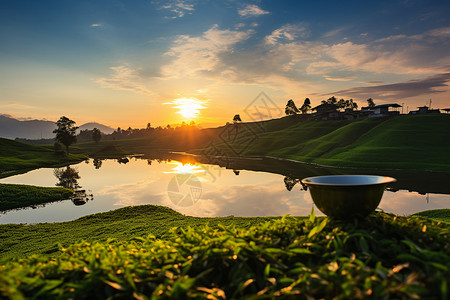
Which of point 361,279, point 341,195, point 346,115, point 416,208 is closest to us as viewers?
point 361,279

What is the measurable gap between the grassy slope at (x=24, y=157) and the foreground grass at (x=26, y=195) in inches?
1408

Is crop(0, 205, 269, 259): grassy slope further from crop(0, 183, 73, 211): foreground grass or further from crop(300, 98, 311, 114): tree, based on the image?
crop(300, 98, 311, 114): tree

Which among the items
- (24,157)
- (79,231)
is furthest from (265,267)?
(24,157)

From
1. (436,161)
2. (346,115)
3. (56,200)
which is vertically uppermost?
(346,115)

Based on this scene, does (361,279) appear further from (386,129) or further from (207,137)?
(207,137)

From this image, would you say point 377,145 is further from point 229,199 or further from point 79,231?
point 79,231

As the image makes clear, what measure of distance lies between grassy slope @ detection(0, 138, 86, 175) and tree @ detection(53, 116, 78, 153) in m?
5.45

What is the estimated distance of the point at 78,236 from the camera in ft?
47.8

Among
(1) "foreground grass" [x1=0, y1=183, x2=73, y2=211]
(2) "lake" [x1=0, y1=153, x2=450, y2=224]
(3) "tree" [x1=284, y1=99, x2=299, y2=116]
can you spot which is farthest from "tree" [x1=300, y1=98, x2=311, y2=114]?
(1) "foreground grass" [x1=0, y1=183, x2=73, y2=211]

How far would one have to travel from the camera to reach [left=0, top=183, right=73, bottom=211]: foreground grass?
26.4 m

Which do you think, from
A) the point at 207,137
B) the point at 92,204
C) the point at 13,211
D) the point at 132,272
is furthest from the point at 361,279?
the point at 207,137

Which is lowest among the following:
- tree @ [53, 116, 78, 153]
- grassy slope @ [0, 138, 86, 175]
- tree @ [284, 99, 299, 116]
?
grassy slope @ [0, 138, 86, 175]

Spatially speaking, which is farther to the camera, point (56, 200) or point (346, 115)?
point (346, 115)

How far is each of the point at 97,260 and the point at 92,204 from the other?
89.3ft
